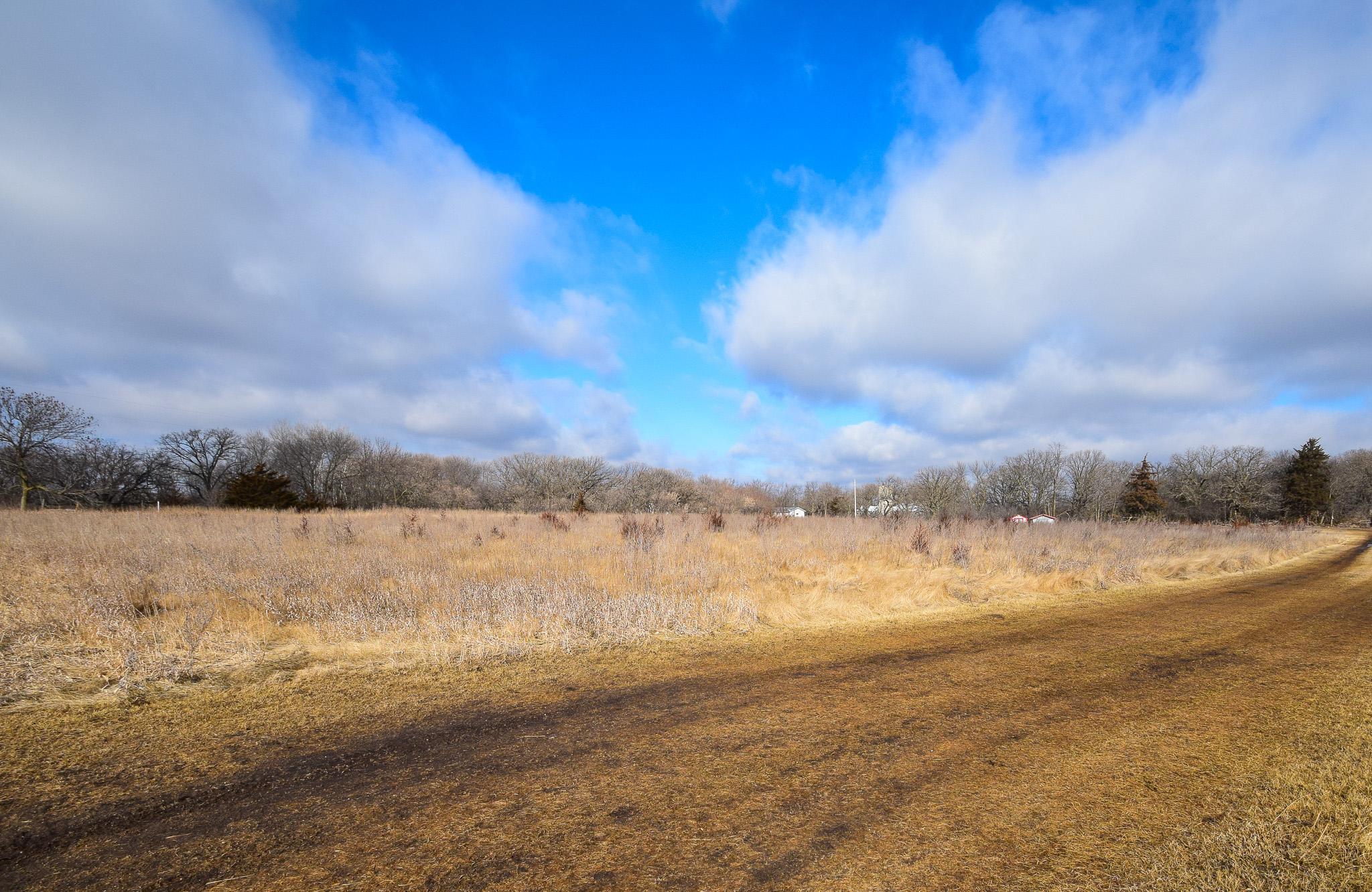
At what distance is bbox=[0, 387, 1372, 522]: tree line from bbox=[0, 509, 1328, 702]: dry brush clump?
25.6m

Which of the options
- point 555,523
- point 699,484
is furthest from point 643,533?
point 699,484

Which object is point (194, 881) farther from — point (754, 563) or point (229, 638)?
point (754, 563)

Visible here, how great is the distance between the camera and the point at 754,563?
11602 mm

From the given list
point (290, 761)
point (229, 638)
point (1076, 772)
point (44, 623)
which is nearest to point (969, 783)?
point (1076, 772)

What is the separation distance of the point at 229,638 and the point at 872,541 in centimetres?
1453

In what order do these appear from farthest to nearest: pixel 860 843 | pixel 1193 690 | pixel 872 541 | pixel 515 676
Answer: pixel 872 541, pixel 515 676, pixel 1193 690, pixel 860 843

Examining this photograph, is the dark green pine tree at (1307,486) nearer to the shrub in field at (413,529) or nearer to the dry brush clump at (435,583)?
the dry brush clump at (435,583)

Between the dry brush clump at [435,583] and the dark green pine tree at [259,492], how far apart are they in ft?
39.2

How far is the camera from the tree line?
150ft

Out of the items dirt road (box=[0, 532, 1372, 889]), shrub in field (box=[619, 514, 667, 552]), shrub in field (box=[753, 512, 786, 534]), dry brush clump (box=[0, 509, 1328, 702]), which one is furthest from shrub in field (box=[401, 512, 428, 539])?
dirt road (box=[0, 532, 1372, 889])

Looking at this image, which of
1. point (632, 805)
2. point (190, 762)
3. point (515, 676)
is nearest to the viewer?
point (632, 805)

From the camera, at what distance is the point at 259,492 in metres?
30.9

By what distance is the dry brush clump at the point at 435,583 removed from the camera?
597 centimetres

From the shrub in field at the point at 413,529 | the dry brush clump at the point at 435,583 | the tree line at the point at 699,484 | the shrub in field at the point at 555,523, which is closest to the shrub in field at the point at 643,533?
the dry brush clump at the point at 435,583
